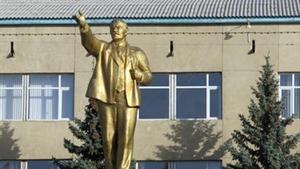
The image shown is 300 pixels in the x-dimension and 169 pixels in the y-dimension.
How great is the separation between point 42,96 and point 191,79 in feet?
17.8

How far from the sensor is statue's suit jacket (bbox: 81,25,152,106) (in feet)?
53.5

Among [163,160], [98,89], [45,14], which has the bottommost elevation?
[163,160]

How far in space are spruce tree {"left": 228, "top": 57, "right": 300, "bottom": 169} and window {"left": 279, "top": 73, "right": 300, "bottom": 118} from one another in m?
4.82

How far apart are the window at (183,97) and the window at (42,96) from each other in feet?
9.37

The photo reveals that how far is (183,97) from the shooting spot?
40906 mm

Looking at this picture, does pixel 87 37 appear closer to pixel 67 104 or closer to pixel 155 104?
pixel 155 104

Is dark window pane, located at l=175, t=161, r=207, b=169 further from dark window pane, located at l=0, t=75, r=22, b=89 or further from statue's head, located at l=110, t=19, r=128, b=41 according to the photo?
statue's head, located at l=110, t=19, r=128, b=41

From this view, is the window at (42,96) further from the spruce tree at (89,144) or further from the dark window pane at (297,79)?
the dark window pane at (297,79)

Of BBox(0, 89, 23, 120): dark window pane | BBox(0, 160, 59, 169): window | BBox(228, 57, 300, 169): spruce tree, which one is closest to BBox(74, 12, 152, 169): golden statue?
BBox(228, 57, 300, 169): spruce tree

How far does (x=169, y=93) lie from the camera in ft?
134

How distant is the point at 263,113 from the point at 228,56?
5.85 metres

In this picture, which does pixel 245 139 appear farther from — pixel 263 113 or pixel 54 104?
pixel 54 104

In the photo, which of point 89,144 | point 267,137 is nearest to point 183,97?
point 267,137

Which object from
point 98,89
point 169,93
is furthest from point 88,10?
point 98,89
